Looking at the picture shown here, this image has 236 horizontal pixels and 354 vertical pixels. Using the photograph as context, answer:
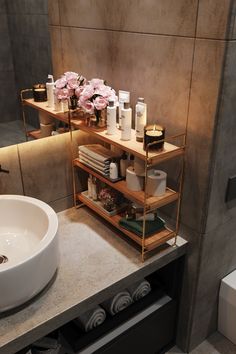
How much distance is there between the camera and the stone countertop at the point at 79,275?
4.21 ft

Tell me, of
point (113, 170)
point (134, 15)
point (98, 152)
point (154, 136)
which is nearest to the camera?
point (154, 136)

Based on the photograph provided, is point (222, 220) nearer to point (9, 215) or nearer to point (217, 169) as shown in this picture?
point (217, 169)

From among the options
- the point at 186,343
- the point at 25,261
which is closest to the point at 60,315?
the point at 25,261

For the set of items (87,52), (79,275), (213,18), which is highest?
(213,18)

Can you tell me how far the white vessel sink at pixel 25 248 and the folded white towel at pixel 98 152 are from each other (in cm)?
37

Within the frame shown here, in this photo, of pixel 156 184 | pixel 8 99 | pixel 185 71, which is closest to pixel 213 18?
pixel 185 71

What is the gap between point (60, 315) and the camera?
1335 mm

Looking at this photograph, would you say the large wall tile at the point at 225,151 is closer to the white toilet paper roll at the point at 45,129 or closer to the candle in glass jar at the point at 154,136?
the candle in glass jar at the point at 154,136

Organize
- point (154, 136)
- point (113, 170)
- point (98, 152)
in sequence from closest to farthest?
point (154, 136)
point (113, 170)
point (98, 152)

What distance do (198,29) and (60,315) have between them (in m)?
1.22

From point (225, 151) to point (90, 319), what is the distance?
1.01m

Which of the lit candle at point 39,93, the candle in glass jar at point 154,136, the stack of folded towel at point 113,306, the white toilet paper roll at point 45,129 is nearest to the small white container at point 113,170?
the candle in glass jar at point 154,136

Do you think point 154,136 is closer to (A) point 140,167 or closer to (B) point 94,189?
(A) point 140,167

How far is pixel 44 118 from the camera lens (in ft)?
5.64
